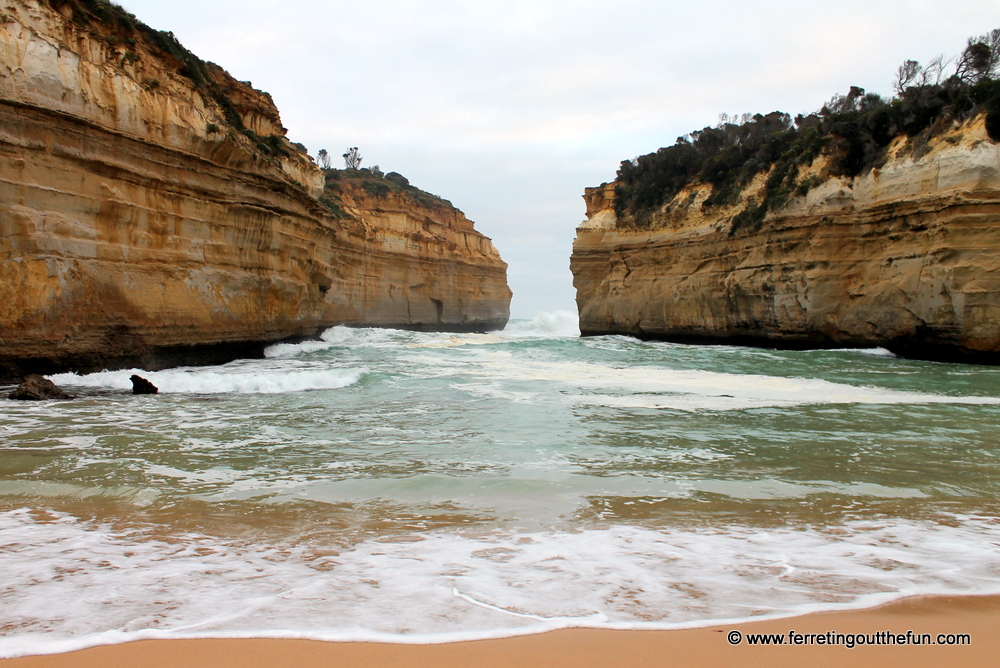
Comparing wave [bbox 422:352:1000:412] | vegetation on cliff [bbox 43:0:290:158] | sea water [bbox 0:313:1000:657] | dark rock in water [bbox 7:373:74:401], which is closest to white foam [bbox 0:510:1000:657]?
sea water [bbox 0:313:1000:657]

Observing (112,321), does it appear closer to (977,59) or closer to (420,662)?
(420,662)

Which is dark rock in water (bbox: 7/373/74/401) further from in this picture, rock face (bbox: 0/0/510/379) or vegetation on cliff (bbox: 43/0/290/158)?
vegetation on cliff (bbox: 43/0/290/158)

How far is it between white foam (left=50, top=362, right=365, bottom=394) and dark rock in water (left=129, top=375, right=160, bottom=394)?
0.88ft

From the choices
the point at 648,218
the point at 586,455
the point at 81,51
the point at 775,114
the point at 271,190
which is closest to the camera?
the point at 586,455

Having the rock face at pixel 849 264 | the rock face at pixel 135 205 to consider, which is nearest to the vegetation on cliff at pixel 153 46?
the rock face at pixel 135 205

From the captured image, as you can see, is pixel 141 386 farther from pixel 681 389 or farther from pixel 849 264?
pixel 849 264

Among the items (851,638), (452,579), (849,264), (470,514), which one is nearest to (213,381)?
(470,514)

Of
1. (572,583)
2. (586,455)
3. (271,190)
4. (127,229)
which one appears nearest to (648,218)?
(271,190)

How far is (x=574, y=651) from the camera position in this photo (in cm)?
205

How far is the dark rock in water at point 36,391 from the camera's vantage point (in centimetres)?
801

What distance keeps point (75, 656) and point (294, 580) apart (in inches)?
33.1

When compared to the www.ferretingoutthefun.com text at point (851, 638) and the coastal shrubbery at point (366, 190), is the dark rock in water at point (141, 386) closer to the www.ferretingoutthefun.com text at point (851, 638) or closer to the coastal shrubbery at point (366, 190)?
the www.ferretingoutthefun.com text at point (851, 638)

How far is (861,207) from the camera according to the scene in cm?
1803

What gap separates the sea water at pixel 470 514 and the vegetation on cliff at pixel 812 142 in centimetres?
1222
